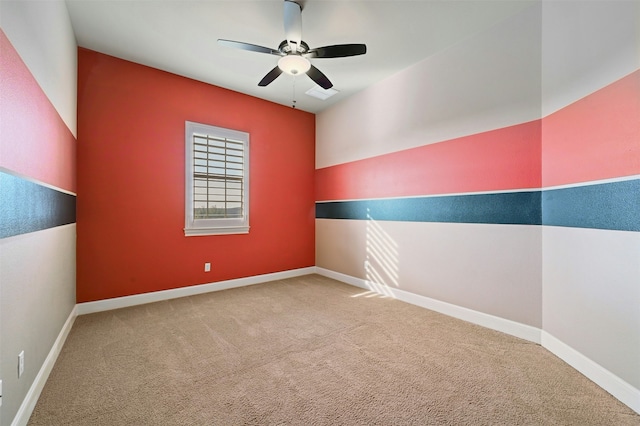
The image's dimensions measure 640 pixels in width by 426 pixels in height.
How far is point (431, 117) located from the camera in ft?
10.9

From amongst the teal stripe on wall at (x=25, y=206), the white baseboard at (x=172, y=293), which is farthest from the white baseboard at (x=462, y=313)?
the teal stripe on wall at (x=25, y=206)

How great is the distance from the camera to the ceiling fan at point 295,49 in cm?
235

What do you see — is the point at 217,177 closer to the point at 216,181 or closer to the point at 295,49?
the point at 216,181

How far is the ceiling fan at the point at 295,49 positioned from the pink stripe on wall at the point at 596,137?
1.80 meters

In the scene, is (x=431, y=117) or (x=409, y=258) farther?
(x=409, y=258)

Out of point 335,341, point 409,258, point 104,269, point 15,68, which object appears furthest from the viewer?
point 409,258

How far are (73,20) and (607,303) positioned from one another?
206 inches

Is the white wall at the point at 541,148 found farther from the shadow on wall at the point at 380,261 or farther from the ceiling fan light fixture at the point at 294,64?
the ceiling fan light fixture at the point at 294,64

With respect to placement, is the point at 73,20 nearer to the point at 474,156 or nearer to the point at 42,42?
the point at 42,42

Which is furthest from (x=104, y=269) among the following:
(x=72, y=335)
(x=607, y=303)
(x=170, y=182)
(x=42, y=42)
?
(x=607, y=303)

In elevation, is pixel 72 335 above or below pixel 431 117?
below

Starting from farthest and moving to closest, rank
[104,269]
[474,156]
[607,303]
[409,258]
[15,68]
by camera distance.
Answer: [409,258]
[104,269]
[474,156]
[607,303]
[15,68]

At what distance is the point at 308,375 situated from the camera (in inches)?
77.5

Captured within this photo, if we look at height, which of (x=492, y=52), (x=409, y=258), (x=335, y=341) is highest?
(x=492, y=52)
